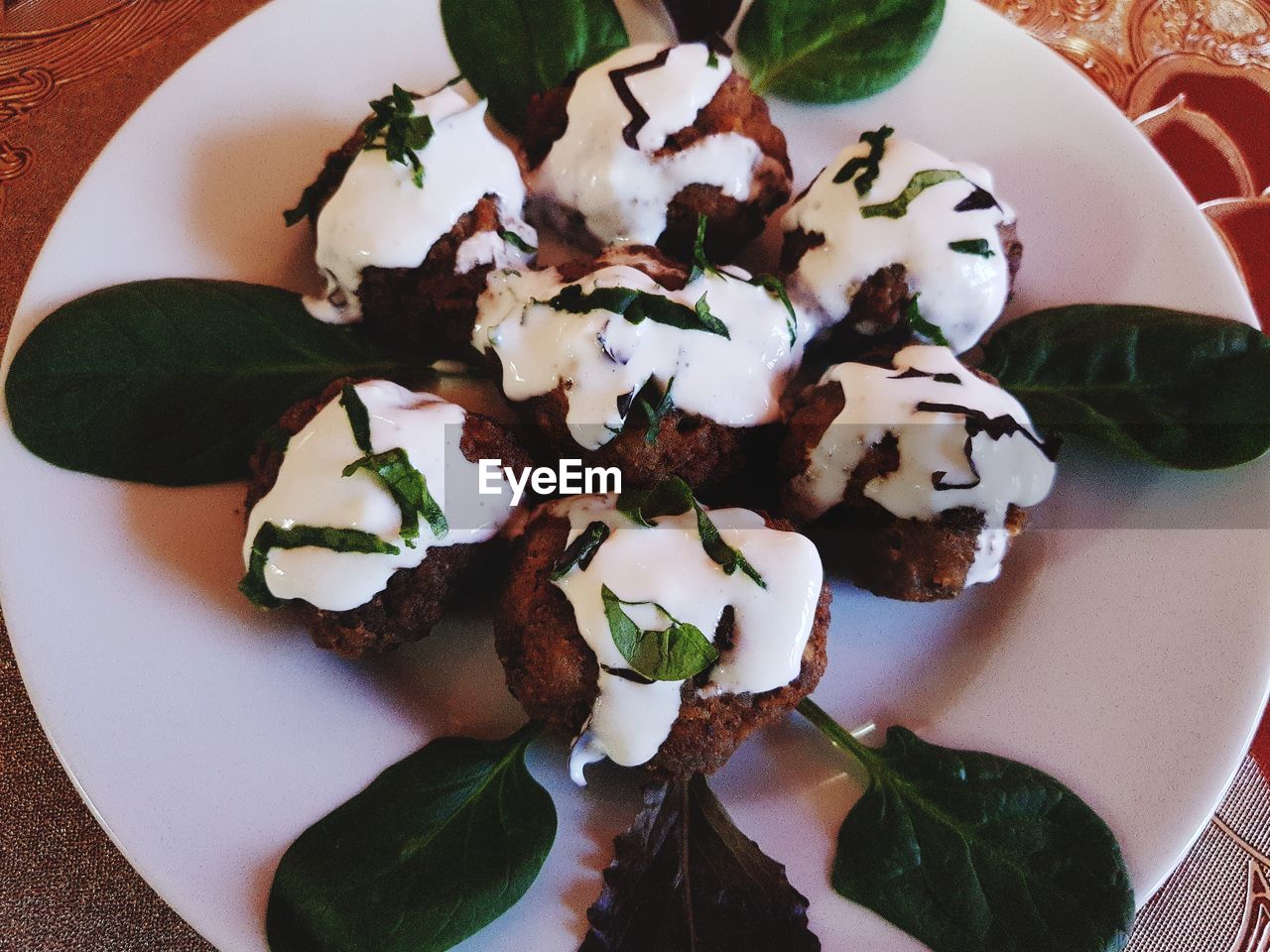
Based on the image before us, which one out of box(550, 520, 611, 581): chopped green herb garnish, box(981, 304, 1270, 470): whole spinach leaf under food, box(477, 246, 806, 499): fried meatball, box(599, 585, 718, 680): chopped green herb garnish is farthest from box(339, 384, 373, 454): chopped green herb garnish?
box(981, 304, 1270, 470): whole spinach leaf under food

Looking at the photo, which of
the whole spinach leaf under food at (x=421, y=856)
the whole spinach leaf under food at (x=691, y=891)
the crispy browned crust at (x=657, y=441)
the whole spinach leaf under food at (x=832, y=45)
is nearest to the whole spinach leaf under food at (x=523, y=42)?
the whole spinach leaf under food at (x=832, y=45)

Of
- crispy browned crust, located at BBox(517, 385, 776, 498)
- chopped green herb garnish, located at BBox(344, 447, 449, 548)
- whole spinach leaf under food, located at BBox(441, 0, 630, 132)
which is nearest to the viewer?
chopped green herb garnish, located at BBox(344, 447, 449, 548)

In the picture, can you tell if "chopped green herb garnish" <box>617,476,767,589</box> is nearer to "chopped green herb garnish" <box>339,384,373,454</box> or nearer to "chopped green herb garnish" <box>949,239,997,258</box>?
"chopped green herb garnish" <box>339,384,373,454</box>

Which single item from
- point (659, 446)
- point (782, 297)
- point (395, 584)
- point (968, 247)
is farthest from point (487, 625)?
point (968, 247)

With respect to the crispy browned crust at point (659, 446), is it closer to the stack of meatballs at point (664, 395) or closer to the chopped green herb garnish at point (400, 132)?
the stack of meatballs at point (664, 395)

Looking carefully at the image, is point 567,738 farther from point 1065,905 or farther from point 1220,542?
point 1220,542

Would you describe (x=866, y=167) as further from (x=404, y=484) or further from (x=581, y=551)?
(x=404, y=484)
